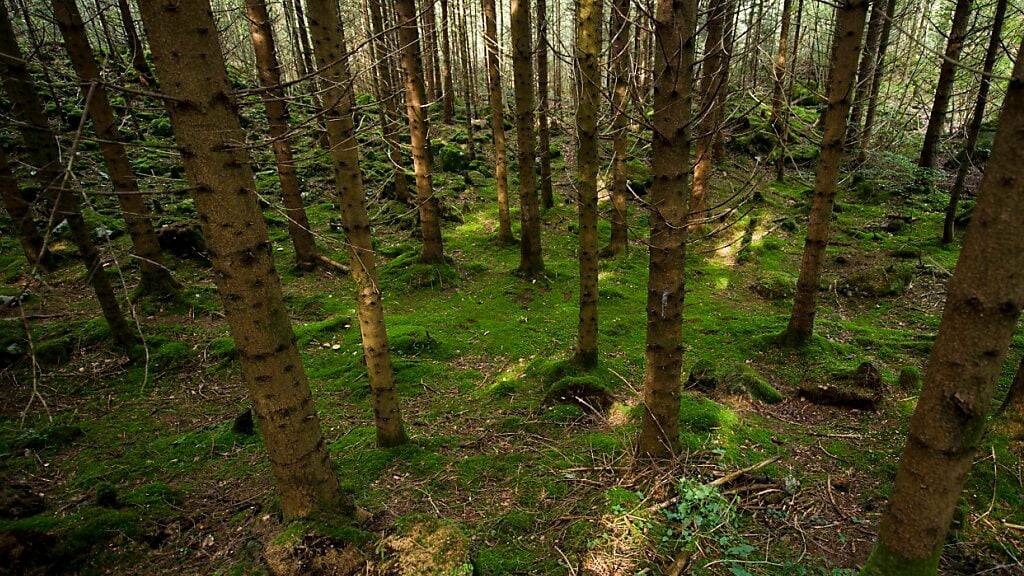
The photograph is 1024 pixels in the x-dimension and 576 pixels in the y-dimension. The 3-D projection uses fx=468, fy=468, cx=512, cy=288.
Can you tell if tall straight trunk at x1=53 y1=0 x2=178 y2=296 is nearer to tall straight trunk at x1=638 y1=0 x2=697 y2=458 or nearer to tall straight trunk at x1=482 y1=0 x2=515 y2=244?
tall straight trunk at x1=638 y1=0 x2=697 y2=458

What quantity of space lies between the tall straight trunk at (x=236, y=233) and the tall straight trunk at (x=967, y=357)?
11.0ft

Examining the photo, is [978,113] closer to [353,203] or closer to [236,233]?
[353,203]

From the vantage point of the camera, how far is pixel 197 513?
4234 mm

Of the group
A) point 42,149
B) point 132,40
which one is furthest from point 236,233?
point 42,149

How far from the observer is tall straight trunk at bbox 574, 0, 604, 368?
5.43 metres

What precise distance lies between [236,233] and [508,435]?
3.73 metres

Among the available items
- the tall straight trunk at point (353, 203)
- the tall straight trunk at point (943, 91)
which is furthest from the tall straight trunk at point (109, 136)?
the tall straight trunk at point (943, 91)

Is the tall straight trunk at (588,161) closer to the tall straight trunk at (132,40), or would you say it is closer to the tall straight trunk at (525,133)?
the tall straight trunk at (525,133)

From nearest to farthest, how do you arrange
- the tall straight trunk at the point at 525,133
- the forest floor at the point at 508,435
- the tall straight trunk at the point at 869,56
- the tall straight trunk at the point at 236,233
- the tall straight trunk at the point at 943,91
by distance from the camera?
1. the tall straight trunk at the point at 236,233
2. the forest floor at the point at 508,435
3. the tall straight trunk at the point at 869,56
4. the tall straight trunk at the point at 525,133
5. the tall straight trunk at the point at 943,91

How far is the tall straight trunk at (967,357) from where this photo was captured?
169 cm

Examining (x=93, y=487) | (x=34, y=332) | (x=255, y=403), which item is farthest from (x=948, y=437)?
(x=34, y=332)

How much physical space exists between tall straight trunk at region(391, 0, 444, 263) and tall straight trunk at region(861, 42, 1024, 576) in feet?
23.5

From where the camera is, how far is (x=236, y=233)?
2713 mm

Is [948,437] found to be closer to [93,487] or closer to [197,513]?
[197,513]
